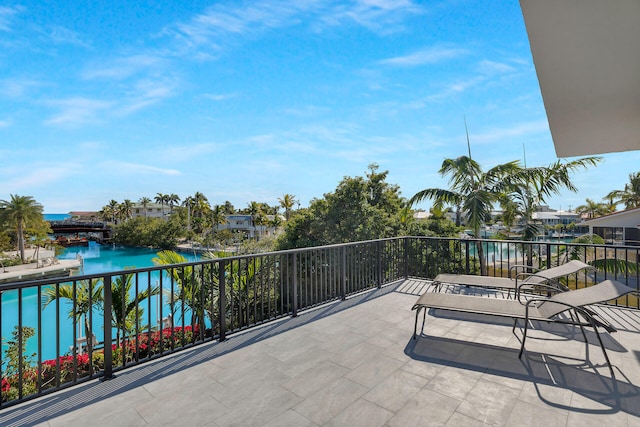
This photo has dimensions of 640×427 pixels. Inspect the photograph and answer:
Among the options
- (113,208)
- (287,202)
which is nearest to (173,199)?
(113,208)

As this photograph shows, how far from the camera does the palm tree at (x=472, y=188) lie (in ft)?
29.1

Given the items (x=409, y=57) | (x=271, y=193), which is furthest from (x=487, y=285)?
(x=271, y=193)

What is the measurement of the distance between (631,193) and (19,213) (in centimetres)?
6000

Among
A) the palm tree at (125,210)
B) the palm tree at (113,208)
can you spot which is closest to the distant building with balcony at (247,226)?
the palm tree at (125,210)

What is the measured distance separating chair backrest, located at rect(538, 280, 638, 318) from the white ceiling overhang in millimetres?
1789

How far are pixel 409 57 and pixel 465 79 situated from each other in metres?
2.20

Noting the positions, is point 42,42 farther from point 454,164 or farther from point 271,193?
point 271,193

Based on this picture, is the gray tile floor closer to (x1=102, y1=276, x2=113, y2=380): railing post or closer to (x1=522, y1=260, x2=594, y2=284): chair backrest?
(x1=102, y1=276, x2=113, y2=380): railing post

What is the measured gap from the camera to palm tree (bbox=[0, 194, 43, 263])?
32.5 metres

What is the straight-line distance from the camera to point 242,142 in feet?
74.4

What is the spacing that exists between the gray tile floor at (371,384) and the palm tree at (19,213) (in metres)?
40.9

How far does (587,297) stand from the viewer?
294cm

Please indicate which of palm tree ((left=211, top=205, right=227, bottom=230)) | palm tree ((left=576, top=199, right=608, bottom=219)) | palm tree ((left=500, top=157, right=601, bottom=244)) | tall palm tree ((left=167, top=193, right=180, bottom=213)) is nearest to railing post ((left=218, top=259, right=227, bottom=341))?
palm tree ((left=500, top=157, right=601, bottom=244))

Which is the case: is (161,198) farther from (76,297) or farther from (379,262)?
(76,297)
